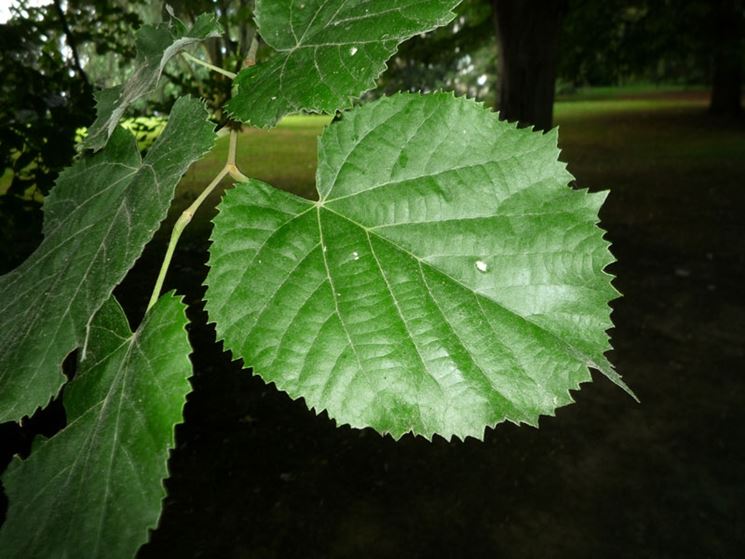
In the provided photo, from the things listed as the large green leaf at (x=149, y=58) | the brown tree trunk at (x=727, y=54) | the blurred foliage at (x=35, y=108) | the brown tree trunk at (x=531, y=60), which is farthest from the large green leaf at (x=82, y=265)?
the brown tree trunk at (x=727, y=54)

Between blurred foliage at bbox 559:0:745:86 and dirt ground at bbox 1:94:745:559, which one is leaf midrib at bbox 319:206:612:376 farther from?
blurred foliage at bbox 559:0:745:86

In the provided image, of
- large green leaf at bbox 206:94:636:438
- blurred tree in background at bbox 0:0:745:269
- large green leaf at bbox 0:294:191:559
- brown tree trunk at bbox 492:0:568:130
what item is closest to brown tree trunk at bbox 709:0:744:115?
blurred tree in background at bbox 0:0:745:269

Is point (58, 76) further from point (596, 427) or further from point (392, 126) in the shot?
point (596, 427)

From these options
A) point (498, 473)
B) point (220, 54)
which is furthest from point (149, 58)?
point (498, 473)

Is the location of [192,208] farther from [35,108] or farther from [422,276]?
[35,108]

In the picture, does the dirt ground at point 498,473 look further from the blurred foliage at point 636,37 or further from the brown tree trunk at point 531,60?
the blurred foliage at point 636,37
